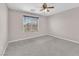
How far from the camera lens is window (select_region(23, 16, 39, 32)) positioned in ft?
18.5

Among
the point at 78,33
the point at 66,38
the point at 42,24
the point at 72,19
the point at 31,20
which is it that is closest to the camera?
the point at 78,33

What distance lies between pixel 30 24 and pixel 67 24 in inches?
119

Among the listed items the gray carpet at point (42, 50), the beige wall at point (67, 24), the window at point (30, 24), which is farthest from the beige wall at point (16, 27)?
the beige wall at point (67, 24)

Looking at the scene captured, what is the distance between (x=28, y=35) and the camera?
574 centimetres

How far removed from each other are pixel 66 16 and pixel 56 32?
68.9 inches

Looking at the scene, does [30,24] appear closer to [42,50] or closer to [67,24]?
[67,24]

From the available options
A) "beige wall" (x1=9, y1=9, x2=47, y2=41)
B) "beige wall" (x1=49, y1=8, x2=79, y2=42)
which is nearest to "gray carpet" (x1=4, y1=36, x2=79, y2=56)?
"beige wall" (x1=9, y1=9, x2=47, y2=41)

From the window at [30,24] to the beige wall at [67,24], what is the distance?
1.77 m

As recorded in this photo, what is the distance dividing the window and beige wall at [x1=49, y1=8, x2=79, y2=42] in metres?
1.77

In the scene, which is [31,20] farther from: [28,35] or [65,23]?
[65,23]

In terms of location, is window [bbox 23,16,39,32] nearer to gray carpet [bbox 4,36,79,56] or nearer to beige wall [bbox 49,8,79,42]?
beige wall [bbox 49,8,79,42]

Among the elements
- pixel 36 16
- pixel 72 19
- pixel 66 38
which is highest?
pixel 36 16

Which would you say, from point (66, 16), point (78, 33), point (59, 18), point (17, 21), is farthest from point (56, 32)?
point (17, 21)

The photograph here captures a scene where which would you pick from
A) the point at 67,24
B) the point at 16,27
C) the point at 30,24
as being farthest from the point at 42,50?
the point at 30,24
